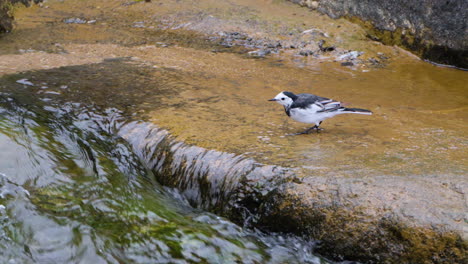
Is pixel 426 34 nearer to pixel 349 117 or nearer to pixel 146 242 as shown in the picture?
pixel 349 117

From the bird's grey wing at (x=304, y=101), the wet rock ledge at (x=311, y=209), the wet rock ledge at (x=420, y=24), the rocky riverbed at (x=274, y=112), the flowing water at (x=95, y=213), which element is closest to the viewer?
the flowing water at (x=95, y=213)

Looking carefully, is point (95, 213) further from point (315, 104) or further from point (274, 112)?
point (274, 112)

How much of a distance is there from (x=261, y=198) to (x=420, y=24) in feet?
20.4

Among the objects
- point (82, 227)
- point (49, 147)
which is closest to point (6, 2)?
point (49, 147)

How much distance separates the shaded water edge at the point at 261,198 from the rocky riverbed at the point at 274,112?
11 millimetres

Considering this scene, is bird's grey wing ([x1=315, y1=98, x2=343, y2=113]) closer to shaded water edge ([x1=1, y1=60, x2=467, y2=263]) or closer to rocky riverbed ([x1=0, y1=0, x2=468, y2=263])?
rocky riverbed ([x1=0, y1=0, x2=468, y2=263])

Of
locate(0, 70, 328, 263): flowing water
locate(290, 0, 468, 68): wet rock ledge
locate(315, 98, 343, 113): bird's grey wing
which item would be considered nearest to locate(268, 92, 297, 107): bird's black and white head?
locate(315, 98, 343, 113): bird's grey wing

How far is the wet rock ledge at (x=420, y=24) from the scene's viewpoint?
8203mm

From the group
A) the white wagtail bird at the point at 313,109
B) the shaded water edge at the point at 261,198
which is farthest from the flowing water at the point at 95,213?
the white wagtail bird at the point at 313,109

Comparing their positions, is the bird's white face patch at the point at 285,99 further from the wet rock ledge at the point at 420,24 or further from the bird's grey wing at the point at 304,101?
the wet rock ledge at the point at 420,24

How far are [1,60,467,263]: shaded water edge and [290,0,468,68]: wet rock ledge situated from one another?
5.64 m

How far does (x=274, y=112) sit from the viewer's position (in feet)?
19.1

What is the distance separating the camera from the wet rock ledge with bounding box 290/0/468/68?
820 cm

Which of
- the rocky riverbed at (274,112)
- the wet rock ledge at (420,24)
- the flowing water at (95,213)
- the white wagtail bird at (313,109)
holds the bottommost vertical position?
the flowing water at (95,213)
